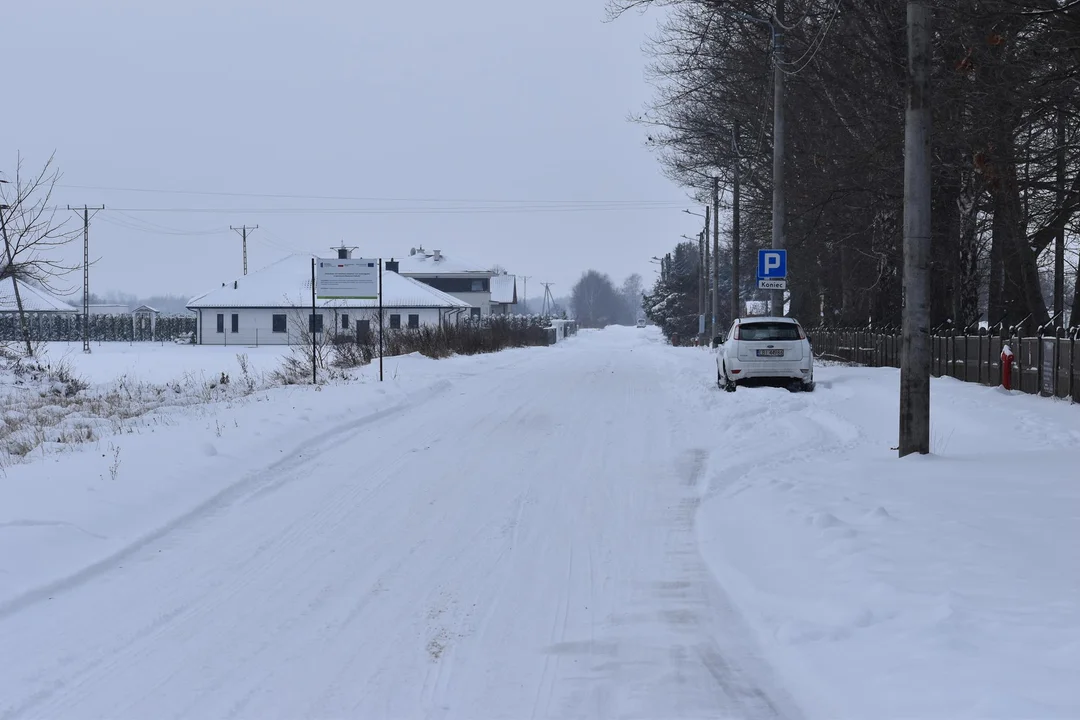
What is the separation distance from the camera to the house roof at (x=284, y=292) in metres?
75.3

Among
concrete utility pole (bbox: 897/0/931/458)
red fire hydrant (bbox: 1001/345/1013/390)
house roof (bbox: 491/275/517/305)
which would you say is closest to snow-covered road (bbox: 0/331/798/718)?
concrete utility pole (bbox: 897/0/931/458)

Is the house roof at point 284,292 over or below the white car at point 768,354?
over

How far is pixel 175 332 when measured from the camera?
8744 centimetres

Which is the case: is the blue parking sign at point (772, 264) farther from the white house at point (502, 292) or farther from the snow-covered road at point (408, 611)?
the white house at point (502, 292)

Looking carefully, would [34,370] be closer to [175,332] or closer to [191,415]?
[191,415]

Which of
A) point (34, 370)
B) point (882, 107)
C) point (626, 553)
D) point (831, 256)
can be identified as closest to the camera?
point (626, 553)

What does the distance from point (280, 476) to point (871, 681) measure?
25.6ft

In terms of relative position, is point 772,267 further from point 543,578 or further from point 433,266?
point 433,266

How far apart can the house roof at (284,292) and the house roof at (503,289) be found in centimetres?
3419

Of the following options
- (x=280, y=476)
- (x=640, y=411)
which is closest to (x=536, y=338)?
(x=640, y=411)

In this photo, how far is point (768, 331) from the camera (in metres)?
21.4

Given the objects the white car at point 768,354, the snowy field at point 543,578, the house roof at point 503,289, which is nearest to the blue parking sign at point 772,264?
the white car at point 768,354

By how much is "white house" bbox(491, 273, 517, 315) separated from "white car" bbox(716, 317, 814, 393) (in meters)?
91.2

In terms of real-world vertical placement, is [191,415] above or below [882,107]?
below
